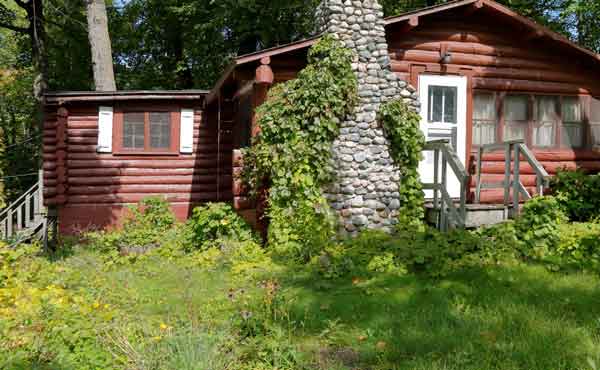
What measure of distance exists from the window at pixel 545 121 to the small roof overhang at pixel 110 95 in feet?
26.2

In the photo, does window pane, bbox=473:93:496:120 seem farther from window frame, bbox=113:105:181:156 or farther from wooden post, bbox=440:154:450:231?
window frame, bbox=113:105:181:156

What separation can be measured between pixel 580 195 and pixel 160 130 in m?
9.95

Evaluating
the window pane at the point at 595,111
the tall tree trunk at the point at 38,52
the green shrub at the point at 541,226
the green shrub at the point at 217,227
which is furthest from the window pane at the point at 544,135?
the tall tree trunk at the point at 38,52

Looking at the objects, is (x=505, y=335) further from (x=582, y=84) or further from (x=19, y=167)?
(x=19, y=167)

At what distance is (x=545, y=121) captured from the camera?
11914 mm

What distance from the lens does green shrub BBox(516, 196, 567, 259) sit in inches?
307

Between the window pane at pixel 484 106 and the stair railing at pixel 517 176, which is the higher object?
the window pane at pixel 484 106

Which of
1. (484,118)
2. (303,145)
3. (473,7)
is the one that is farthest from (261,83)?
(484,118)

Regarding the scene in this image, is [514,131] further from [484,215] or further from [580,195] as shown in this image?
[484,215]

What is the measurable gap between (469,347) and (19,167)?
2490cm

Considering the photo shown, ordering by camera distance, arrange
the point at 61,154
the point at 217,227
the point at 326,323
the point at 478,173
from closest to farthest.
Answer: the point at 326,323, the point at 217,227, the point at 478,173, the point at 61,154

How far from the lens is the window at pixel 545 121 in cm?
1184

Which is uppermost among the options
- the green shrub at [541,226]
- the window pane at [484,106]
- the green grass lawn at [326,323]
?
the window pane at [484,106]

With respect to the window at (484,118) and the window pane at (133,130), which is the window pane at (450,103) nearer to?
the window at (484,118)
